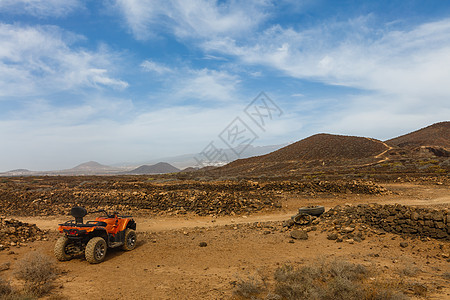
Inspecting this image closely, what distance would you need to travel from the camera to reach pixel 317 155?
2894 inches

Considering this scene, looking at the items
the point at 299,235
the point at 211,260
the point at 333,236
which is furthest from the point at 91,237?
the point at 333,236

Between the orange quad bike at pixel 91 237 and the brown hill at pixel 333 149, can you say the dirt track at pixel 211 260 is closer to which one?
the orange quad bike at pixel 91 237

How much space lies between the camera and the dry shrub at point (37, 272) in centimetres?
618

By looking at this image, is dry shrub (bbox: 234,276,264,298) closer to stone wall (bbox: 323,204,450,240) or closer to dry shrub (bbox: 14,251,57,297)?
dry shrub (bbox: 14,251,57,297)

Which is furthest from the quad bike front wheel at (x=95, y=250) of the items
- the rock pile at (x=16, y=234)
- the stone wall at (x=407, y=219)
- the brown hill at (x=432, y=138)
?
the brown hill at (x=432, y=138)

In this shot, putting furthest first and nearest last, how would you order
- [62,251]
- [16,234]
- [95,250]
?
[16,234] < [62,251] < [95,250]

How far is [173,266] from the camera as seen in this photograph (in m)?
7.64

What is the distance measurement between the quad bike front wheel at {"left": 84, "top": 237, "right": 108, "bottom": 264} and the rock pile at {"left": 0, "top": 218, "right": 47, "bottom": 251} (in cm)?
409

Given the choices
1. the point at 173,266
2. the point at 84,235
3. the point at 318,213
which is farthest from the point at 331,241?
the point at 84,235

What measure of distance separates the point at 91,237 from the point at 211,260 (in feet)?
12.6

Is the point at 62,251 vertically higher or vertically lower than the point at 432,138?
lower

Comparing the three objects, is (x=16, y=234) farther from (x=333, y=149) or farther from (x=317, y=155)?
(x=333, y=149)

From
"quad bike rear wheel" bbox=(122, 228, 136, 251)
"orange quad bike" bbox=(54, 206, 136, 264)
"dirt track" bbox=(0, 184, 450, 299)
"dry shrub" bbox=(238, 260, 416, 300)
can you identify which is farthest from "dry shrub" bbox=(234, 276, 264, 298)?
"quad bike rear wheel" bbox=(122, 228, 136, 251)

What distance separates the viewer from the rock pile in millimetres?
9711
